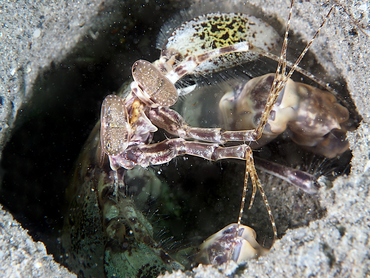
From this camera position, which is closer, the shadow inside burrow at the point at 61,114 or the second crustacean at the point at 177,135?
the second crustacean at the point at 177,135

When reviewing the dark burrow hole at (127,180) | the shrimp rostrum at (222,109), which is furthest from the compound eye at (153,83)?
the dark burrow hole at (127,180)

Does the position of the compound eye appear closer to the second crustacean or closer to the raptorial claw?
the second crustacean

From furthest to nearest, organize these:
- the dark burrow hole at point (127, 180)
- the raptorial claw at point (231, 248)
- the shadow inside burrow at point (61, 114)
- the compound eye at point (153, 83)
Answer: the shadow inside burrow at point (61, 114) → the dark burrow hole at point (127, 180) → the compound eye at point (153, 83) → the raptorial claw at point (231, 248)

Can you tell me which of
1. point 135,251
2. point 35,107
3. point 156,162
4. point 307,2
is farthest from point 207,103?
point 35,107

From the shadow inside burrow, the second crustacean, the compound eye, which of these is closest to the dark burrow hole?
the shadow inside burrow

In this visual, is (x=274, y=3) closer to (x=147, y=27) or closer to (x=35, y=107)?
(x=147, y=27)

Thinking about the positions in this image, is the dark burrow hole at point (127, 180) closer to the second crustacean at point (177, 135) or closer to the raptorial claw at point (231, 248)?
the second crustacean at point (177, 135)

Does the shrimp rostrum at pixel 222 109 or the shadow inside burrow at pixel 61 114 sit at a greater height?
the shrimp rostrum at pixel 222 109
